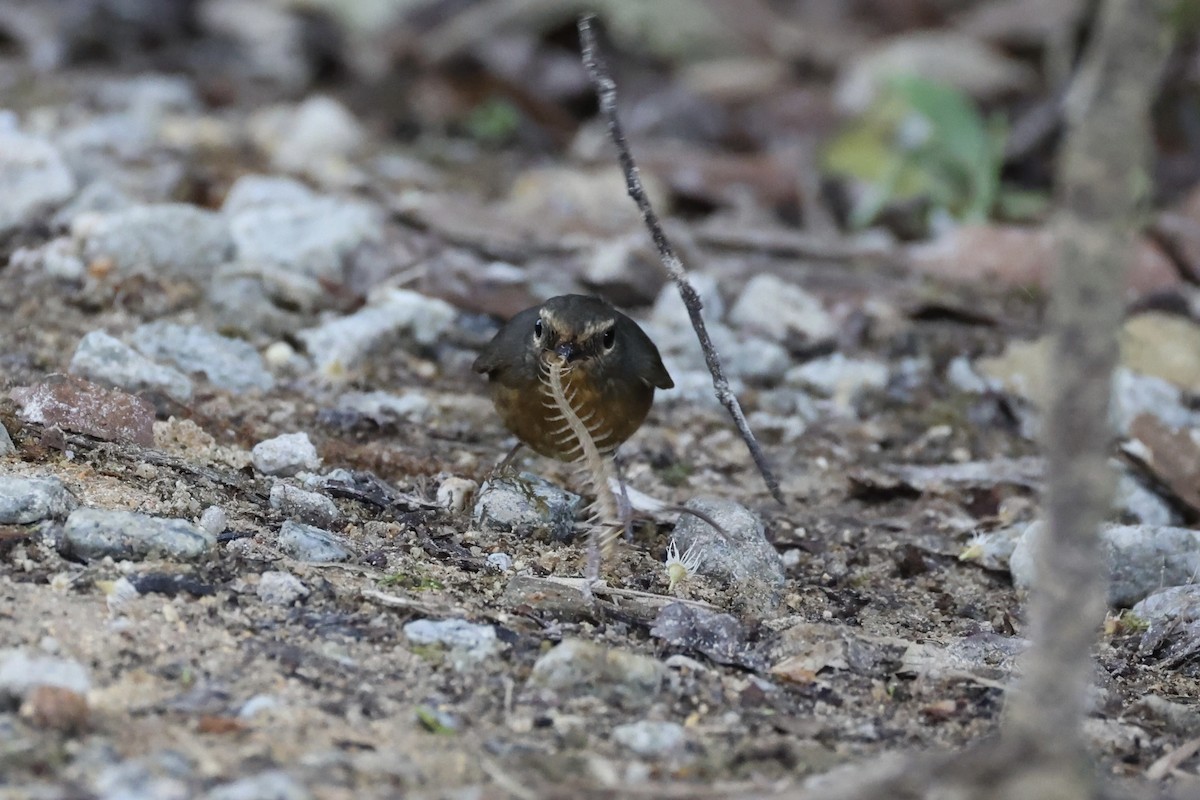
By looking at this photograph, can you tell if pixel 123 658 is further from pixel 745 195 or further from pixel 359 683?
pixel 745 195

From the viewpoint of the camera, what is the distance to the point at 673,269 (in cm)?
398

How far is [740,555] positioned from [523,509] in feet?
2.20

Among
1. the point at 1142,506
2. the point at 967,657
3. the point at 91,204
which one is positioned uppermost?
the point at 91,204

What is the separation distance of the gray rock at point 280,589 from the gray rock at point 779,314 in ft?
11.4

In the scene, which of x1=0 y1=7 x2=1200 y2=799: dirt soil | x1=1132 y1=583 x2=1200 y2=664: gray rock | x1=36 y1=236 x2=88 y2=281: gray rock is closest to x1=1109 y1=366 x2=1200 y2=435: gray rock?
x1=0 y1=7 x2=1200 y2=799: dirt soil

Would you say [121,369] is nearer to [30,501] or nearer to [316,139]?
[30,501]

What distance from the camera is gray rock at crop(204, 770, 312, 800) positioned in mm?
2510

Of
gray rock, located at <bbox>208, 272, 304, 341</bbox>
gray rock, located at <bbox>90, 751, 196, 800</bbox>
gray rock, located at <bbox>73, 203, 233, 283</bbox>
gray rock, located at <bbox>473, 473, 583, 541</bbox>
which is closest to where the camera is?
gray rock, located at <bbox>90, 751, 196, 800</bbox>

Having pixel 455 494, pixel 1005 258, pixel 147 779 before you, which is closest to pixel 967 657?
pixel 455 494

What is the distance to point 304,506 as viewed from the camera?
13.1 ft

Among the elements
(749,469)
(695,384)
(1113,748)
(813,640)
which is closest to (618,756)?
(813,640)

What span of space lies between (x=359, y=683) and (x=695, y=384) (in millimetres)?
3090

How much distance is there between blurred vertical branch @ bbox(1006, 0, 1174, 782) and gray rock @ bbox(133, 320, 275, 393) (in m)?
3.55

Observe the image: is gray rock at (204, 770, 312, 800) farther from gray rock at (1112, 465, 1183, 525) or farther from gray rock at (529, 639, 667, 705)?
gray rock at (1112, 465, 1183, 525)
